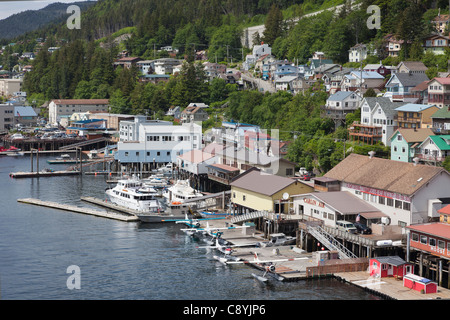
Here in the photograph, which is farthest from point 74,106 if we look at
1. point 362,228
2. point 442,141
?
point 362,228

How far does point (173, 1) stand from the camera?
125m

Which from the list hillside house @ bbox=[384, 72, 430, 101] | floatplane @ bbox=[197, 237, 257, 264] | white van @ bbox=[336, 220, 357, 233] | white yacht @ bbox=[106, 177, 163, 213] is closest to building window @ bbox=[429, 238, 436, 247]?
white van @ bbox=[336, 220, 357, 233]

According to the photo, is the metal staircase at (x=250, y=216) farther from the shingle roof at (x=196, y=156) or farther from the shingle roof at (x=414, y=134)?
the shingle roof at (x=196, y=156)

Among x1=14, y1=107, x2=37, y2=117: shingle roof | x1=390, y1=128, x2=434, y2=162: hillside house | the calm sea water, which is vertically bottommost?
the calm sea water

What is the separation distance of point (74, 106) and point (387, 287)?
72258 millimetres

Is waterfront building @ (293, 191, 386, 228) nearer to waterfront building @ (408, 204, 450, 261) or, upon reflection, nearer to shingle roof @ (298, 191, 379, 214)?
shingle roof @ (298, 191, 379, 214)

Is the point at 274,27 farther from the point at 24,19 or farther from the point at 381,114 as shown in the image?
the point at 24,19

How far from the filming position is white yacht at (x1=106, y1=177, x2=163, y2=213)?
3644 centimetres

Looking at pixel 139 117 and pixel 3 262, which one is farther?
pixel 139 117

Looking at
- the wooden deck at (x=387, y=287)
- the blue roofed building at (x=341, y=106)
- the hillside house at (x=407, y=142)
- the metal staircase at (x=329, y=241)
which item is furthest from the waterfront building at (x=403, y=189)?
the blue roofed building at (x=341, y=106)

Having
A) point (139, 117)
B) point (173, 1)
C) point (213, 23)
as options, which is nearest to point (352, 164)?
point (139, 117)

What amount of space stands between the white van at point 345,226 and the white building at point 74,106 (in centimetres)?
6469
